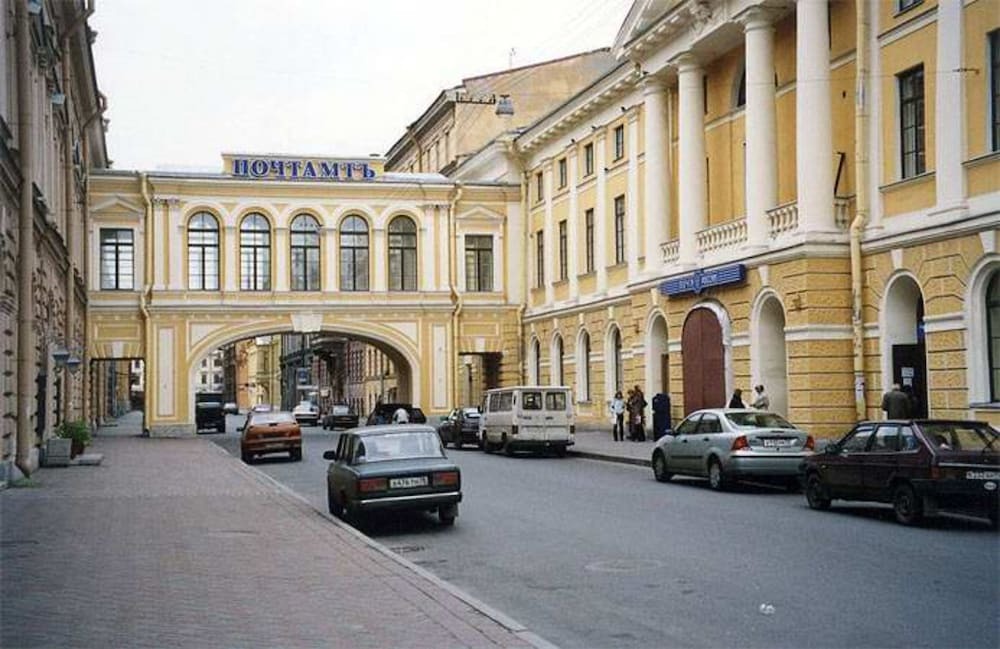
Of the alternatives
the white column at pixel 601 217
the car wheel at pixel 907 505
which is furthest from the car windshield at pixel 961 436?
the white column at pixel 601 217

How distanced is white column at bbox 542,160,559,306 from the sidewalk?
29.5 meters

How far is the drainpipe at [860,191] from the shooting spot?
25750 mm

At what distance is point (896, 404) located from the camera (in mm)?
23000

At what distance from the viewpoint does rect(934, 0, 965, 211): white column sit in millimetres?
22750

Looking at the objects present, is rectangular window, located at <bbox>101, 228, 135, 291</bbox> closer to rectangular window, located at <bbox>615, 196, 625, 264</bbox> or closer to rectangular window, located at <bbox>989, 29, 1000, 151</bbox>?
rectangular window, located at <bbox>615, 196, 625, 264</bbox>

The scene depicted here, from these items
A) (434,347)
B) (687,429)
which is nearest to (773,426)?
(687,429)

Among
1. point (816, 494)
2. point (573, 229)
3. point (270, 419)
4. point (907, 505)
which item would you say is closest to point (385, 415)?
point (270, 419)

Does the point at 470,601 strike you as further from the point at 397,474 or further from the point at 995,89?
the point at 995,89

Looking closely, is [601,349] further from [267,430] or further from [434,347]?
[267,430]

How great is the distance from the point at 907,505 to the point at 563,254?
109ft

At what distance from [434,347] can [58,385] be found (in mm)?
20605

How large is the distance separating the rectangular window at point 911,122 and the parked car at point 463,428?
16752 millimetres

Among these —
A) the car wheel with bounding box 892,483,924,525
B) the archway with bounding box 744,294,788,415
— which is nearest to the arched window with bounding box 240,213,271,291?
the archway with bounding box 744,294,788,415

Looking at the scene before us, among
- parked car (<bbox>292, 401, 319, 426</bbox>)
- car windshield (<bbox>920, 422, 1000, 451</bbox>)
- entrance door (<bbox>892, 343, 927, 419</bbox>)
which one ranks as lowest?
parked car (<bbox>292, 401, 319, 426</bbox>)
